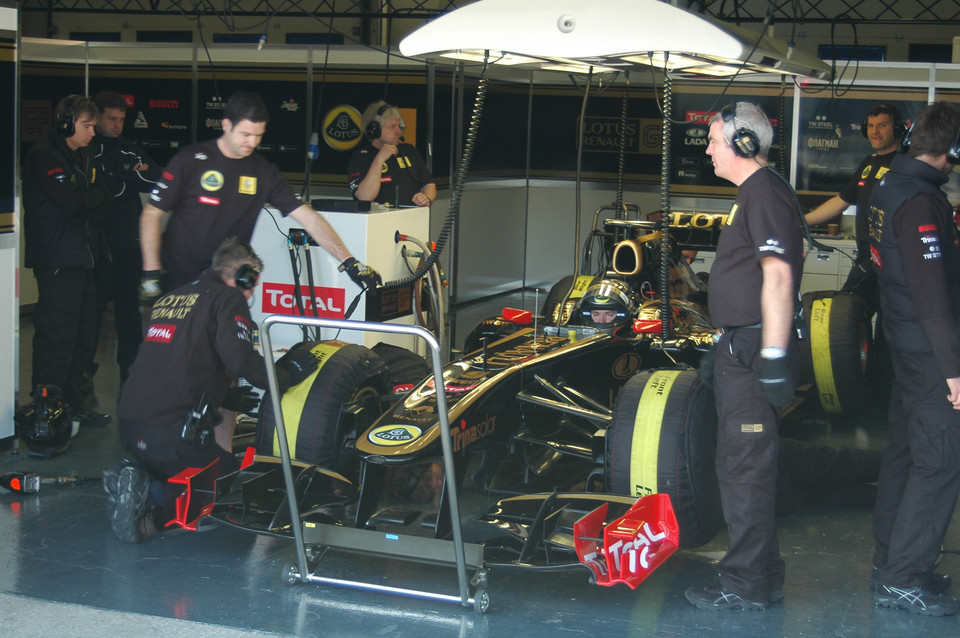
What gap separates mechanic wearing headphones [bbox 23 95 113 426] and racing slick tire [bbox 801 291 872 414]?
13.0ft

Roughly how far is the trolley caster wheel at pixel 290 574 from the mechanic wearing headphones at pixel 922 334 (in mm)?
2006

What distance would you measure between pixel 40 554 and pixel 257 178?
197 cm

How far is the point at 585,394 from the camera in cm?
499

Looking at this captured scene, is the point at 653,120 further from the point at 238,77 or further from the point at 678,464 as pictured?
the point at 678,464

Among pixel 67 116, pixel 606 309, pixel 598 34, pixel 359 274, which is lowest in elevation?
pixel 606 309

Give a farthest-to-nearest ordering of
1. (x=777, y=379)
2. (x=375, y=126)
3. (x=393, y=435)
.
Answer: (x=375, y=126) < (x=393, y=435) < (x=777, y=379)

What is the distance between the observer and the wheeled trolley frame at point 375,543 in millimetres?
3357

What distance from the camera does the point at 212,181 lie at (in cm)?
500

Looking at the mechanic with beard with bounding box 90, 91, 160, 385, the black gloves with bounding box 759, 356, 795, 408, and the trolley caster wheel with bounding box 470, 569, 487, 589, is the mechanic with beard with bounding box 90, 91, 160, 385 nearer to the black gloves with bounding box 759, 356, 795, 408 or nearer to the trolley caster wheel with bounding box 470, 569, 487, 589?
the trolley caster wheel with bounding box 470, 569, 487, 589

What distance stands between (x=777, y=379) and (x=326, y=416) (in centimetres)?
183

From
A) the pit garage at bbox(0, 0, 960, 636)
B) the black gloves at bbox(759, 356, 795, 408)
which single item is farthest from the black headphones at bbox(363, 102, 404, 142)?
the black gloves at bbox(759, 356, 795, 408)

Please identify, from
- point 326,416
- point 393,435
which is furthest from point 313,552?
point 326,416

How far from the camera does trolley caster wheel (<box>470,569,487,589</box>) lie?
140 inches

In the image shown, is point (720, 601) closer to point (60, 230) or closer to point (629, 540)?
point (629, 540)
